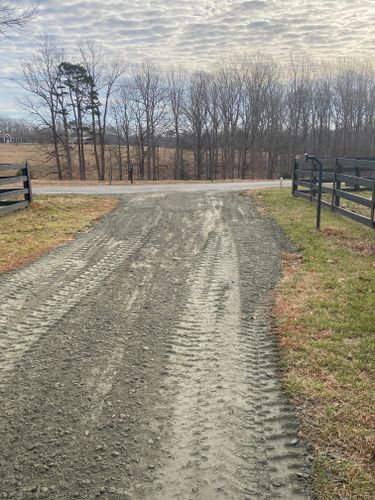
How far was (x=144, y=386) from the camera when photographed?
10.8 feet

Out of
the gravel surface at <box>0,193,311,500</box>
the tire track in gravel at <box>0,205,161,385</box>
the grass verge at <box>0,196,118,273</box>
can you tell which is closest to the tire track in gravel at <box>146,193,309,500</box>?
the gravel surface at <box>0,193,311,500</box>

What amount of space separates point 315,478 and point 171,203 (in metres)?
11.5

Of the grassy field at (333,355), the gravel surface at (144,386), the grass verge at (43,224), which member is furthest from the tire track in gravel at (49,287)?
the grassy field at (333,355)

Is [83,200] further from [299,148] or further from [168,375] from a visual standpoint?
[299,148]

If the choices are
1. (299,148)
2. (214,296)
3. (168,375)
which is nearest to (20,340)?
(168,375)

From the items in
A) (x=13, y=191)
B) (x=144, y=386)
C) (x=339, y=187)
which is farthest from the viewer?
(x=13, y=191)

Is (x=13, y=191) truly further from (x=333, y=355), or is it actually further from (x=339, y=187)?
(x=333, y=355)

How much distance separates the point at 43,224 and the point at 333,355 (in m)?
8.38

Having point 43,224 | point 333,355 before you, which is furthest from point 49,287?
point 43,224

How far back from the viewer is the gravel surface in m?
2.38

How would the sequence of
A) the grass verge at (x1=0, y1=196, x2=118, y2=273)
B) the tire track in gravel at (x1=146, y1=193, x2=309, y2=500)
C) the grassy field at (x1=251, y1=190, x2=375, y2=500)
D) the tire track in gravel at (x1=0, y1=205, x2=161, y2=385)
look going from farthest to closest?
1. the grass verge at (x1=0, y1=196, x2=118, y2=273)
2. the tire track in gravel at (x1=0, y1=205, x2=161, y2=385)
3. the grassy field at (x1=251, y1=190, x2=375, y2=500)
4. the tire track in gravel at (x1=146, y1=193, x2=309, y2=500)

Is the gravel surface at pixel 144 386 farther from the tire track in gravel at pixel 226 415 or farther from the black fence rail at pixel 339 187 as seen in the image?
the black fence rail at pixel 339 187

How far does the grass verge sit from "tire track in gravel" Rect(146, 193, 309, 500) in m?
3.92

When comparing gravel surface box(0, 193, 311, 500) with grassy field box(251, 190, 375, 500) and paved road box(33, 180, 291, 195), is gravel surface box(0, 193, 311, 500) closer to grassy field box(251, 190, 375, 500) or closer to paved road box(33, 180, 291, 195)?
grassy field box(251, 190, 375, 500)
